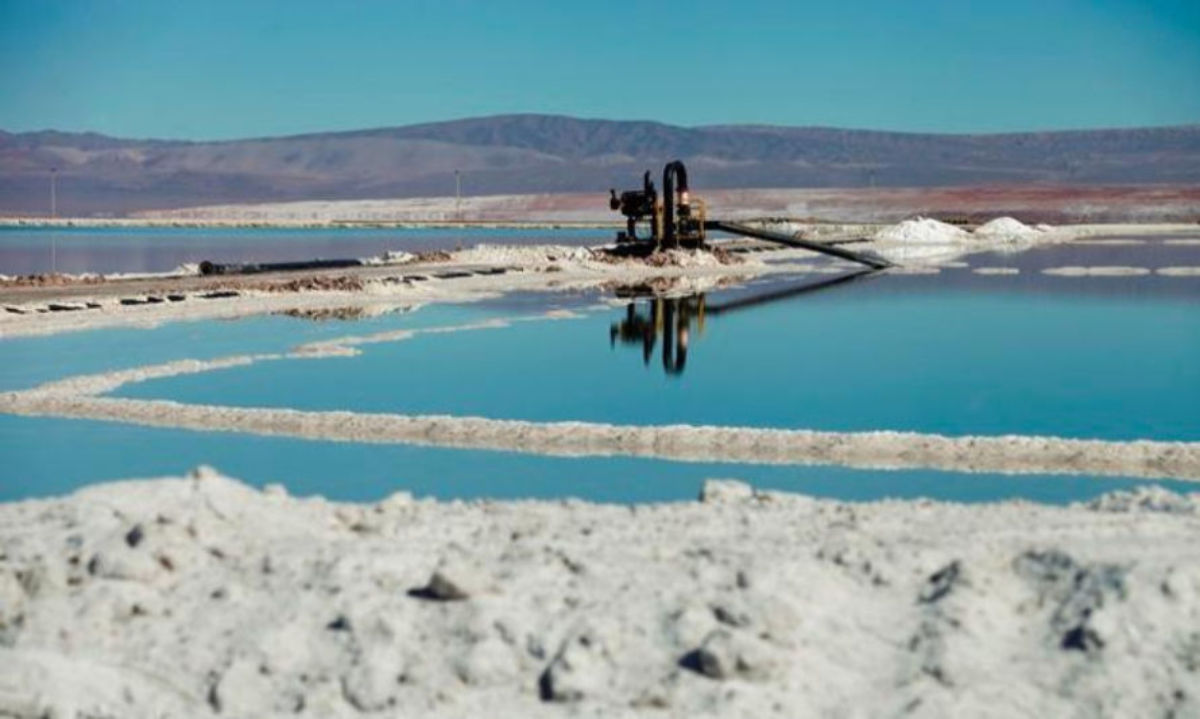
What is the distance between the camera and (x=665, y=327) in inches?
703

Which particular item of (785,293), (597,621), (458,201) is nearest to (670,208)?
(785,293)

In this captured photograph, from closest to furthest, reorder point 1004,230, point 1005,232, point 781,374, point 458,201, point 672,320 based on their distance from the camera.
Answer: point 781,374 < point 672,320 < point 1005,232 < point 1004,230 < point 458,201

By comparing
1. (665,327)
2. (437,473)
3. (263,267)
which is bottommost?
(437,473)

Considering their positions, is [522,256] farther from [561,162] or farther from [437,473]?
[561,162]

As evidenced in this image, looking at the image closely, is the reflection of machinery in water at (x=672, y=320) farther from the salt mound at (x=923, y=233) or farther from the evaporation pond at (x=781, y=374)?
the salt mound at (x=923, y=233)

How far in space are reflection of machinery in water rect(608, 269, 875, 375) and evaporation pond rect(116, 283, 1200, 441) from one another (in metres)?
0.04

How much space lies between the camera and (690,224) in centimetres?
3012

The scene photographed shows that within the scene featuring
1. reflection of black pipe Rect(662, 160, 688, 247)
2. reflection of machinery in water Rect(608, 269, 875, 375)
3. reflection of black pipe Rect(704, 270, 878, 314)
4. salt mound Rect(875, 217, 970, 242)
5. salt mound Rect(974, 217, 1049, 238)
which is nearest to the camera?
reflection of machinery in water Rect(608, 269, 875, 375)

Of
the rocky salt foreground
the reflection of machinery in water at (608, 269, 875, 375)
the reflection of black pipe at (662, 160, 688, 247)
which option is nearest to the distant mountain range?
the reflection of black pipe at (662, 160, 688, 247)

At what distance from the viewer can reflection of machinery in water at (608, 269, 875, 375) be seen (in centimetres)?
1521

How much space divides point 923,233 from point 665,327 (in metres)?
30.4

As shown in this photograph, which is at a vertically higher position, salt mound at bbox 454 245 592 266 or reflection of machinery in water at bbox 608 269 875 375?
salt mound at bbox 454 245 592 266

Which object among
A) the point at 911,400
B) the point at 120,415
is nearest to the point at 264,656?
the point at 120,415

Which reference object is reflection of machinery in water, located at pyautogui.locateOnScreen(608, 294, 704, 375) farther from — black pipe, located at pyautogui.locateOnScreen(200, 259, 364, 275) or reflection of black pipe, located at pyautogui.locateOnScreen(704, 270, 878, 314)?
black pipe, located at pyautogui.locateOnScreen(200, 259, 364, 275)
